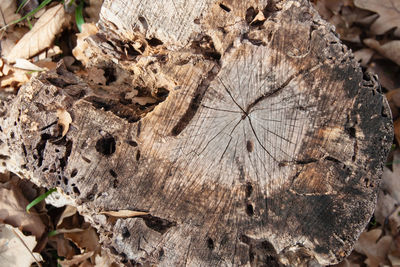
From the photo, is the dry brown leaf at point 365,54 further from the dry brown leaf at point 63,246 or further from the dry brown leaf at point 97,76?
the dry brown leaf at point 63,246

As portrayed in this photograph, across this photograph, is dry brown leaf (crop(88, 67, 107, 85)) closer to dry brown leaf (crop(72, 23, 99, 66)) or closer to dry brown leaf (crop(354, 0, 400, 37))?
dry brown leaf (crop(72, 23, 99, 66))

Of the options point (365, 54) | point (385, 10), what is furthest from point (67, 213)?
point (385, 10)

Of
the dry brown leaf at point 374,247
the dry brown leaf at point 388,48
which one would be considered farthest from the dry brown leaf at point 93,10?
the dry brown leaf at point 374,247

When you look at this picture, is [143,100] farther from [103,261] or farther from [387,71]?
[387,71]

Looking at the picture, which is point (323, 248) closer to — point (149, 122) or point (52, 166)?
point (149, 122)

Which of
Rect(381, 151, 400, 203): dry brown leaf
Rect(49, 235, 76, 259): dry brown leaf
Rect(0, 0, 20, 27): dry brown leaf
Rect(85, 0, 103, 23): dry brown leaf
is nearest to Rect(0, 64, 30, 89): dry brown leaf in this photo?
Rect(0, 0, 20, 27): dry brown leaf
